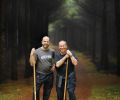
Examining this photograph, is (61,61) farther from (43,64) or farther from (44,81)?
(44,81)

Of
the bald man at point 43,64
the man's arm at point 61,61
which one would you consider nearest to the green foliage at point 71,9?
the bald man at point 43,64

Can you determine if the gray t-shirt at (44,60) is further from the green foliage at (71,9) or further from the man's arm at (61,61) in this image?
the green foliage at (71,9)

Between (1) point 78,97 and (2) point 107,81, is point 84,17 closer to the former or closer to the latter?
(2) point 107,81

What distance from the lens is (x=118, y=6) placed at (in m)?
28.3

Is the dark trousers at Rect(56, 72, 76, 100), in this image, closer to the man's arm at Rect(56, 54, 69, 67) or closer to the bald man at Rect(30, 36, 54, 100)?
the man's arm at Rect(56, 54, 69, 67)

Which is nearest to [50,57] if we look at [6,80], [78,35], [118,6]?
[6,80]

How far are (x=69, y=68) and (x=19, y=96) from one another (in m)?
7.29

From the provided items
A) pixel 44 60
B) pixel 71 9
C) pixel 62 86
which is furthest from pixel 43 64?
pixel 71 9

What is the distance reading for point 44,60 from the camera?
12.1 meters

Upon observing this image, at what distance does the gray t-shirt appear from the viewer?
39.7 feet

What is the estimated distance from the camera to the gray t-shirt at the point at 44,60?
1210 centimetres

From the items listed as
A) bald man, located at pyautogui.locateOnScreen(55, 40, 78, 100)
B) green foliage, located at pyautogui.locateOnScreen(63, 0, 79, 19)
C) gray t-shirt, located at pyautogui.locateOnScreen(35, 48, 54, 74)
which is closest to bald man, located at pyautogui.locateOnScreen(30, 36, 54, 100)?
gray t-shirt, located at pyautogui.locateOnScreen(35, 48, 54, 74)

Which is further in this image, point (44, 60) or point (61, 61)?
point (44, 60)

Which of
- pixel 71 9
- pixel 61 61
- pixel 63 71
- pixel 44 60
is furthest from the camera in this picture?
pixel 71 9
